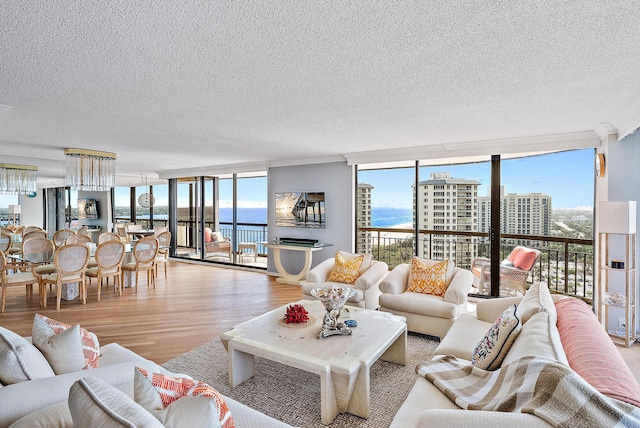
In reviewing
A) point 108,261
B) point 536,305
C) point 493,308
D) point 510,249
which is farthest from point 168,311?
point 510,249

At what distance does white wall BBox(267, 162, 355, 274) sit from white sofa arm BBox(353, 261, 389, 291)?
1.48m

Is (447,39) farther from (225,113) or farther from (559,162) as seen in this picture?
(559,162)

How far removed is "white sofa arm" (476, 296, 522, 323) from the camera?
113 inches

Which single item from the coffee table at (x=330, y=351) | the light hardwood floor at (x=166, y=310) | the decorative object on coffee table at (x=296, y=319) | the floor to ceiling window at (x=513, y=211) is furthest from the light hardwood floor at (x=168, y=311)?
the floor to ceiling window at (x=513, y=211)

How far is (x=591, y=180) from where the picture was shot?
4.41 m

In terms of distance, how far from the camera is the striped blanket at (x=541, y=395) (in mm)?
1001

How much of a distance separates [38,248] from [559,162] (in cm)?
848

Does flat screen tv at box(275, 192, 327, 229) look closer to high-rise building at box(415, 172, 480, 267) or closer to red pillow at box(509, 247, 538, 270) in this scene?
high-rise building at box(415, 172, 480, 267)

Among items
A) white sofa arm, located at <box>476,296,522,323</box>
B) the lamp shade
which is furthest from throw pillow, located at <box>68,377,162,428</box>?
the lamp shade

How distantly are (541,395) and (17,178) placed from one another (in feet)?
32.0

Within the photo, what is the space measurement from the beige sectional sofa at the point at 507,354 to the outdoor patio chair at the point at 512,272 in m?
2.09

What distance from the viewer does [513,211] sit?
496 centimetres

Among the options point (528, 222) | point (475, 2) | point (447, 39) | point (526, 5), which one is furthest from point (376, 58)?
point (528, 222)

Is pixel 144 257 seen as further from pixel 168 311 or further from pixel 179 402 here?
pixel 179 402
